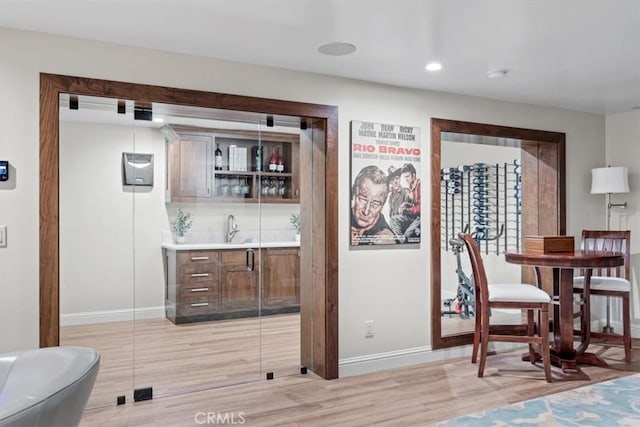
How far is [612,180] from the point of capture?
4945 mm

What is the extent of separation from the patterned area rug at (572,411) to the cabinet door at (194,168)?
231cm

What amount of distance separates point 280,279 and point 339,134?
1299 millimetres

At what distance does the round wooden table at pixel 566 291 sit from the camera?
363 cm

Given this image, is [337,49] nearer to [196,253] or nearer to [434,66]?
[434,66]

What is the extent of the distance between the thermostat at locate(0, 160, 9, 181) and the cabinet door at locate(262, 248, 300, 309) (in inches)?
75.8

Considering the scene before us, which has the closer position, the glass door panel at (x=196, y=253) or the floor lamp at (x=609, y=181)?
the glass door panel at (x=196, y=253)

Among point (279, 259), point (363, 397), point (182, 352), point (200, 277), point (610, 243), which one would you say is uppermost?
point (610, 243)

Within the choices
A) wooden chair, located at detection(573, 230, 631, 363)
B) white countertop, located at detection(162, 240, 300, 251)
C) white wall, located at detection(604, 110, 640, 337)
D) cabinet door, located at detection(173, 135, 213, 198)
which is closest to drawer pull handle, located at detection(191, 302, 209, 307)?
white countertop, located at detection(162, 240, 300, 251)

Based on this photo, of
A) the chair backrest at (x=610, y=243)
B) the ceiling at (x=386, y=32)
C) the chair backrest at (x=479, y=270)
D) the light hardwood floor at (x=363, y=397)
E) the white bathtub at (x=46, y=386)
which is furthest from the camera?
the chair backrest at (x=610, y=243)

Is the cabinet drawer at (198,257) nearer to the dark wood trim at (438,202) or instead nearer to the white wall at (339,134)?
the white wall at (339,134)

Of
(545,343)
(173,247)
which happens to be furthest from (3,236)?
(545,343)

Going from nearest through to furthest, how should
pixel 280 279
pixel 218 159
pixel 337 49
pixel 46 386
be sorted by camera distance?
pixel 46 386 → pixel 337 49 → pixel 218 159 → pixel 280 279

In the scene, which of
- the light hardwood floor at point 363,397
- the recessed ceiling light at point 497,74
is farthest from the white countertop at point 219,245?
the recessed ceiling light at point 497,74

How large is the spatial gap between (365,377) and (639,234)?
3.37 metres
